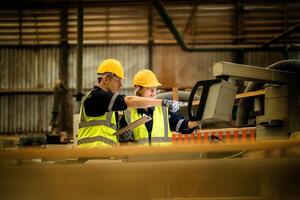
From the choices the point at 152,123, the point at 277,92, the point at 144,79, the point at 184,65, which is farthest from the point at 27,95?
the point at 277,92

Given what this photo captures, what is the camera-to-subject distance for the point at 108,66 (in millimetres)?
4930

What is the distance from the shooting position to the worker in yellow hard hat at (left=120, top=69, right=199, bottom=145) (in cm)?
534

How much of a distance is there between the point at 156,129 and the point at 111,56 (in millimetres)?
9946

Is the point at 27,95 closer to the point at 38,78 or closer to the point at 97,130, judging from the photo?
the point at 38,78

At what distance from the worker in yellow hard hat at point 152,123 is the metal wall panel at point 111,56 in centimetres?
919

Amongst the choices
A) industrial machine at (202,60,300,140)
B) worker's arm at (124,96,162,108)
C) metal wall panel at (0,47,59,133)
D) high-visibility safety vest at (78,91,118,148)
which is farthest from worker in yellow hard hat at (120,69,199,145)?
metal wall panel at (0,47,59,133)

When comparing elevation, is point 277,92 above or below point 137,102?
above

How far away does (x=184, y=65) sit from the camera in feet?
48.3

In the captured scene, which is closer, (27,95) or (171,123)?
(171,123)

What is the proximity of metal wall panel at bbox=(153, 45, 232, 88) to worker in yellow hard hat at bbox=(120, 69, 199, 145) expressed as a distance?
9001mm

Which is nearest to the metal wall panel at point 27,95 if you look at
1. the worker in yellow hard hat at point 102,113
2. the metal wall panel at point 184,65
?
the metal wall panel at point 184,65

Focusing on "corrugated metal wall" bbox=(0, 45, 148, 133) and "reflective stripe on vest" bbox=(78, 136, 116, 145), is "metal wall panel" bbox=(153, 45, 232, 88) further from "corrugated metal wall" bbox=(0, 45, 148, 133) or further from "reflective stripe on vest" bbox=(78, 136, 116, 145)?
"reflective stripe on vest" bbox=(78, 136, 116, 145)

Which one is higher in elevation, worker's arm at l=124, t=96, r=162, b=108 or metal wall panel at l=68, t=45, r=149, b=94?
metal wall panel at l=68, t=45, r=149, b=94

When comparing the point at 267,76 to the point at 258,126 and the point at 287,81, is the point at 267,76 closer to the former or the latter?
the point at 287,81
